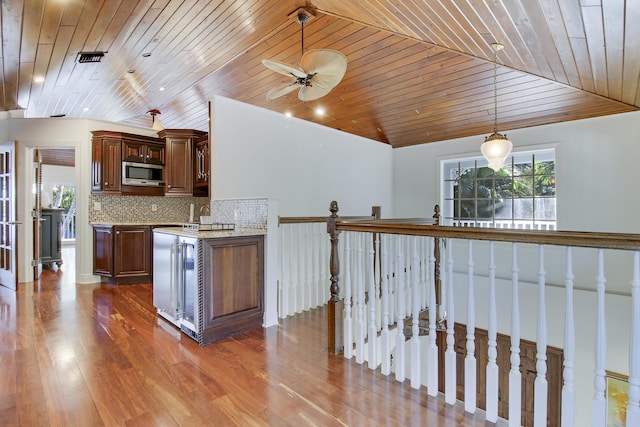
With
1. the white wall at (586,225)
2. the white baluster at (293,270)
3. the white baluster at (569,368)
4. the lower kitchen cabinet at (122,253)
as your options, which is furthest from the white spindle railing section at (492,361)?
the lower kitchen cabinet at (122,253)

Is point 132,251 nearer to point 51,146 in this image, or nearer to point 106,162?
point 106,162

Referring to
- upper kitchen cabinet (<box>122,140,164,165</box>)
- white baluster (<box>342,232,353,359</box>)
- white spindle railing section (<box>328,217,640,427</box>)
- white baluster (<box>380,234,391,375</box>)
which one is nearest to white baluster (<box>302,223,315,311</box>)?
white spindle railing section (<box>328,217,640,427</box>)

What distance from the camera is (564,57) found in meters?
2.76

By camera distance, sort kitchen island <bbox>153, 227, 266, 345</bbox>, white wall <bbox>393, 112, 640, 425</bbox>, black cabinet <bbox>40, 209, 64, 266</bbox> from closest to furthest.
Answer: kitchen island <bbox>153, 227, 266, 345</bbox>, white wall <bbox>393, 112, 640, 425</bbox>, black cabinet <bbox>40, 209, 64, 266</bbox>

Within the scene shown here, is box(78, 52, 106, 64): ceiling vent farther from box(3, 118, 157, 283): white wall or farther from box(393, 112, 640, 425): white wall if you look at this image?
box(393, 112, 640, 425): white wall

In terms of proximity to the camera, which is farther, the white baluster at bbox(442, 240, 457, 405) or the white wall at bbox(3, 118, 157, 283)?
the white wall at bbox(3, 118, 157, 283)

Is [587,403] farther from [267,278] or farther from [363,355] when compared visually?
[267,278]

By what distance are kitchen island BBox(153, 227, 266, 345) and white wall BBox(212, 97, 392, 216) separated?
32.0 inches

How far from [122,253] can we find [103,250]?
0.31 m

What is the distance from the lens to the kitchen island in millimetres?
2625

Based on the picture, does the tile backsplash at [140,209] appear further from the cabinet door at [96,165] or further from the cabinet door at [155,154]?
the cabinet door at [155,154]

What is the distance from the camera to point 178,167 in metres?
4.96

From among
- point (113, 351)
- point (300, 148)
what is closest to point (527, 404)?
point (300, 148)

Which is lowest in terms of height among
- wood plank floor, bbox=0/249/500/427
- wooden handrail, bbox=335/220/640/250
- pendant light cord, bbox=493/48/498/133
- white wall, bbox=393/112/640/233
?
wood plank floor, bbox=0/249/500/427
